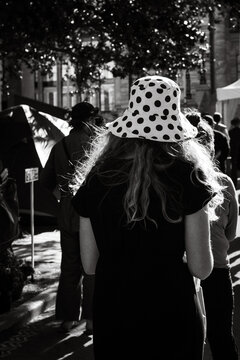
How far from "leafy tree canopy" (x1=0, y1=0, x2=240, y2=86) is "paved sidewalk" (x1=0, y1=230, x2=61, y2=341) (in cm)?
336

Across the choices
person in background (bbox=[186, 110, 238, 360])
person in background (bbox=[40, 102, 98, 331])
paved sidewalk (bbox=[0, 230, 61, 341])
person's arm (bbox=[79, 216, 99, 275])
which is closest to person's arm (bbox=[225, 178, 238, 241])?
person in background (bbox=[186, 110, 238, 360])

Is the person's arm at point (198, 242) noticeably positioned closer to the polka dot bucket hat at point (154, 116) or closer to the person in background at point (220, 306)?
the polka dot bucket hat at point (154, 116)

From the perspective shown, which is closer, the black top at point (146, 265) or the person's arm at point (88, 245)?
the black top at point (146, 265)

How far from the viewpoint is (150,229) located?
2842mm

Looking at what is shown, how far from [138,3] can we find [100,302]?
9.41 m

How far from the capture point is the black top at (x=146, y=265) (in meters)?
2.84

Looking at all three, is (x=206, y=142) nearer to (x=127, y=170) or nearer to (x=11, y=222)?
(x=127, y=170)

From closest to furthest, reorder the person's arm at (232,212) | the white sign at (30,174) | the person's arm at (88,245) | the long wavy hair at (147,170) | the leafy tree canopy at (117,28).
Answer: the long wavy hair at (147,170) → the person's arm at (88,245) → the person's arm at (232,212) → the white sign at (30,174) → the leafy tree canopy at (117,28)

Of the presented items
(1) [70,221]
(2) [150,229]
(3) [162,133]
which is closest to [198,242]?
(2) [150,229]

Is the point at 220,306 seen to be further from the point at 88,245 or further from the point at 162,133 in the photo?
the point at 162,133

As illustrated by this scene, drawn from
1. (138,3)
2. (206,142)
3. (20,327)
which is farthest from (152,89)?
(138,3)

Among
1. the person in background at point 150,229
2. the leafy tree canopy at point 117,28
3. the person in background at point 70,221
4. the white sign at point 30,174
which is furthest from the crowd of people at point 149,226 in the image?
the leafy tree canopy at point 117,28

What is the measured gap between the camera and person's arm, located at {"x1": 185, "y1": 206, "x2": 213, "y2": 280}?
112 inches

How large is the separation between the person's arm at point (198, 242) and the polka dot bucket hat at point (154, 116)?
33 centimetres
